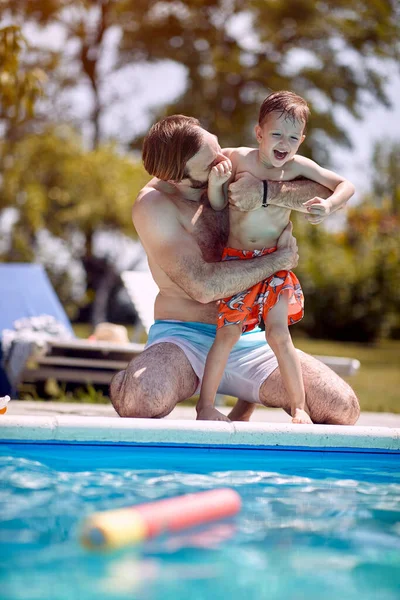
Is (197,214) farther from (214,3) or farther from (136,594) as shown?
(214,3)

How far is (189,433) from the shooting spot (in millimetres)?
3709

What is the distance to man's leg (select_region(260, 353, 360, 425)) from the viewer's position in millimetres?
4355

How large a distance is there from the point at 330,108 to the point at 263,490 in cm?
2207

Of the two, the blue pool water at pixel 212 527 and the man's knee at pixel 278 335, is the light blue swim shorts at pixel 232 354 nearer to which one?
the man's knee at pixel 278 335

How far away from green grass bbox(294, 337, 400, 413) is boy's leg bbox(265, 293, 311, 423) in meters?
3.43

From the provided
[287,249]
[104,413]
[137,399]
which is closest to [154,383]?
[137,399]

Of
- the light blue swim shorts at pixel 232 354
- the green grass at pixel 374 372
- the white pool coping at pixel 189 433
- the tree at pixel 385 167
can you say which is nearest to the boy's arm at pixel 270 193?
the light blue swim shorts at pixel 232 354

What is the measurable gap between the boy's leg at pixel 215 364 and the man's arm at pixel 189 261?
0.20 meters

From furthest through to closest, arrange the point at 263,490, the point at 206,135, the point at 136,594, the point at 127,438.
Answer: the point at 206,135, the point at 127,438, the point at 263,490, the point at 136,594

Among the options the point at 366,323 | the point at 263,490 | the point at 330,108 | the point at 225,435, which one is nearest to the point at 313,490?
the point at 263,490

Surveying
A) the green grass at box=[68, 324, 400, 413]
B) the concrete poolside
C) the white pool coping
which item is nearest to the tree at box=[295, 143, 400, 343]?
the green grass at box=[68, 324, 400, 413]

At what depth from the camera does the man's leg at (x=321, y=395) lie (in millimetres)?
4355

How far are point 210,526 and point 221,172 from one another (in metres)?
1.94

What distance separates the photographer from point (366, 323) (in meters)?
22.9
